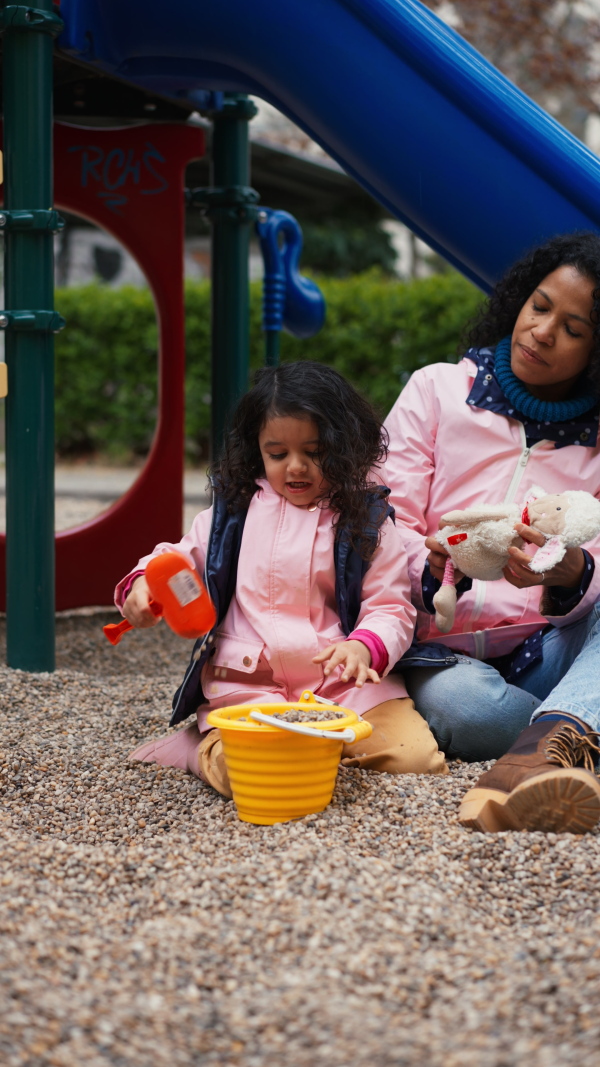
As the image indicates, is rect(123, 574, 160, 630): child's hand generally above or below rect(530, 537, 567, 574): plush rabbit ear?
below

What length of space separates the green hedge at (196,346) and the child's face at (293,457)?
7339 millimetres

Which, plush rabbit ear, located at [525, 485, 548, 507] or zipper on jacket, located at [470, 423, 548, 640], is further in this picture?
zipper on jacket, located at [470, 423, 548, 640]

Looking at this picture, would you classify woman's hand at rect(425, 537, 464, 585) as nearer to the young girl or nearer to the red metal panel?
the young girl

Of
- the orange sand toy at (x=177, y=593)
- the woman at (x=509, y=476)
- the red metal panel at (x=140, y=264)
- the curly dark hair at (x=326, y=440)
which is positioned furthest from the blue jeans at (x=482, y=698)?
the red metal panel at (x=140, y=264)

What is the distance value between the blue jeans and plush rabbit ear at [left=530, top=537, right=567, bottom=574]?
0.86 feet

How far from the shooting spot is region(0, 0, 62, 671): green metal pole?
2.79 m

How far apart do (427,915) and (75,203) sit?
3.22m

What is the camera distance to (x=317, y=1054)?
1.16m

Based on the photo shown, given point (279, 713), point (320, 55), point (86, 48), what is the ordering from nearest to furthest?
point (279, 713), point (320, 55), point (86, 48)

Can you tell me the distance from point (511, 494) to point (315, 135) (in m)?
1.25

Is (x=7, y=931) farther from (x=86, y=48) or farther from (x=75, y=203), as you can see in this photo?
(x=75, y=203)

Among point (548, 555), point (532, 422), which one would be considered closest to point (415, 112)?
point (532, 422)

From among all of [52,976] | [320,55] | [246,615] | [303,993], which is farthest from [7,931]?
[320,55]

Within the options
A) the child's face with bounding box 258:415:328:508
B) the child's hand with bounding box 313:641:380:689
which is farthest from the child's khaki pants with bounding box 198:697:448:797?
the child's face with bounding box 258:415:328:508
